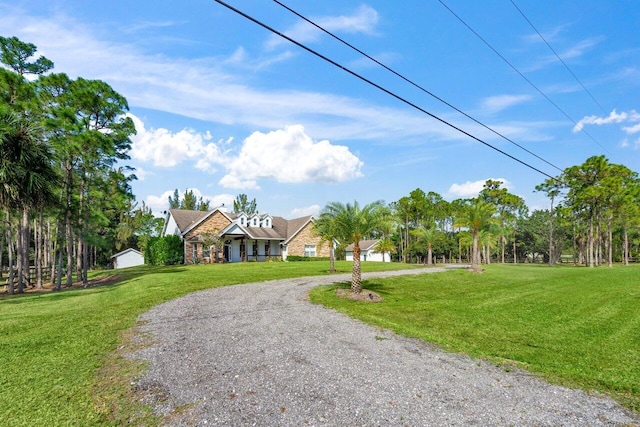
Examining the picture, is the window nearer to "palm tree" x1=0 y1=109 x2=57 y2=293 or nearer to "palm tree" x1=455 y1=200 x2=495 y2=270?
"palm tree" x1=455 y1=200 x2=495 y2=270

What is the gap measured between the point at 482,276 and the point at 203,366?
26883mm

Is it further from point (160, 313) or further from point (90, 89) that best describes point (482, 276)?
point (90, 89)

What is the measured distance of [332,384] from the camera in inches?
245

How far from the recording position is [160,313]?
11.9 metres

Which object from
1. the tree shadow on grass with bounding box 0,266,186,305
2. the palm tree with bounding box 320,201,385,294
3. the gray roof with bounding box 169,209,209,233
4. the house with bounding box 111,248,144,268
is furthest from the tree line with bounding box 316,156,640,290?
the house with bounding box 111,248,144,268

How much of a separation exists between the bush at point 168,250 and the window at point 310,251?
16.0 m

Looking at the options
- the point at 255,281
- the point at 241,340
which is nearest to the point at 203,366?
the point at 241,340

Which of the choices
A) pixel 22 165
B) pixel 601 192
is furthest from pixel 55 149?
pixel 601 192

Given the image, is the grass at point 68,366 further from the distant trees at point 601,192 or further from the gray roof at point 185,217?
the distant trees at point 601,192

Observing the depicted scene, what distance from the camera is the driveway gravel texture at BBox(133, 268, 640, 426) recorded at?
5156 millimetres

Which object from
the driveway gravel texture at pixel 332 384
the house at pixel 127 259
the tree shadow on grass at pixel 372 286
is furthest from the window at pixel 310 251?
the driveway gravel texture at pixel 332 384

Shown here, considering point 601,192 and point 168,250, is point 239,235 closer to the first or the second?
point 168,250

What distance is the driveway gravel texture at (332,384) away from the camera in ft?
16.9

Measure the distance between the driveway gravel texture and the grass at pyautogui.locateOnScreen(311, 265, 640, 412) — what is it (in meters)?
1.01
